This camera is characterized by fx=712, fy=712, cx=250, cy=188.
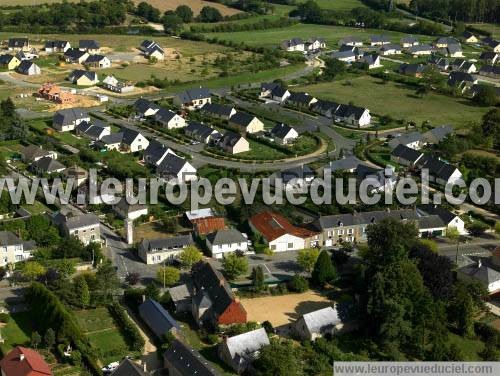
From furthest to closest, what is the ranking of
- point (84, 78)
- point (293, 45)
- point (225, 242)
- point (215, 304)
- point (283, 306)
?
point (293, 45) < point (84, 78) < point (225, 242) < point (283, 306) < point (215, 304)

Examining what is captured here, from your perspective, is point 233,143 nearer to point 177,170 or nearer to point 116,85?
point 177,170

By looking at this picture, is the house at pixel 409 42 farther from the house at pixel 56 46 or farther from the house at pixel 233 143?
the house at pixel 233 143

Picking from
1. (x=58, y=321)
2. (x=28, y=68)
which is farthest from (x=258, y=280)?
(x=28, y=68)

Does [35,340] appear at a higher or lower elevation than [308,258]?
lower

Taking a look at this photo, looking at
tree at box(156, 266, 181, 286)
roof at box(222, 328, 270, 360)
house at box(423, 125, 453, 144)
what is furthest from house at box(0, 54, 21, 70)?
roof at box(222, 328, 270, 360)

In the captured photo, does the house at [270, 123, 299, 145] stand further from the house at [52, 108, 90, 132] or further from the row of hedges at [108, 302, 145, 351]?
the row of hedges at [108, 302, 145, 351]

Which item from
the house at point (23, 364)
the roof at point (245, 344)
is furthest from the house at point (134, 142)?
the house at point (23, 364)

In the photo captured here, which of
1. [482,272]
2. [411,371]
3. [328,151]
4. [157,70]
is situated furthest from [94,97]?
[411,371]
